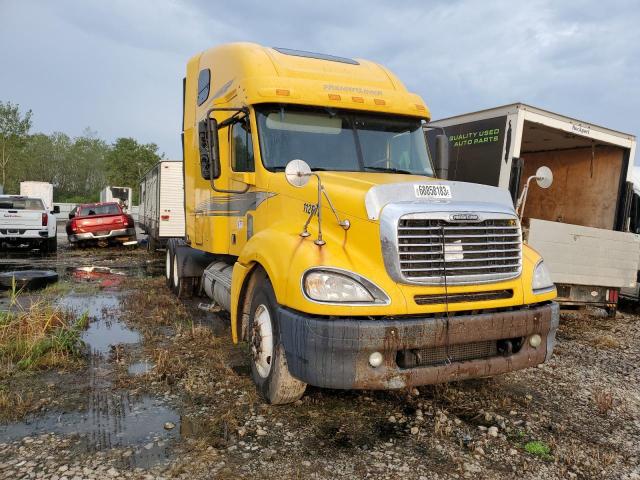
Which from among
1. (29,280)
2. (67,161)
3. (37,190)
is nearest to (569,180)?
(29,280)

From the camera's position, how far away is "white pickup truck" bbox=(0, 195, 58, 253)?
14273mm

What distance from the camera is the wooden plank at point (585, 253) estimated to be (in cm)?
660

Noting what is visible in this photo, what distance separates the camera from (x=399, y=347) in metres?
3.26

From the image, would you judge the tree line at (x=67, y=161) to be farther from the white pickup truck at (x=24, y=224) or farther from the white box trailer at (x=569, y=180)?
the white box trailer at (x=569, y=180)

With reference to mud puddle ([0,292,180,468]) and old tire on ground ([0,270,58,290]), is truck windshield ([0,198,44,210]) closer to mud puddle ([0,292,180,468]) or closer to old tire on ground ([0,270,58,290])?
old tire on ground ([0,270,58,290])

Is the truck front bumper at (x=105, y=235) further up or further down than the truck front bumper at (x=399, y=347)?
further down

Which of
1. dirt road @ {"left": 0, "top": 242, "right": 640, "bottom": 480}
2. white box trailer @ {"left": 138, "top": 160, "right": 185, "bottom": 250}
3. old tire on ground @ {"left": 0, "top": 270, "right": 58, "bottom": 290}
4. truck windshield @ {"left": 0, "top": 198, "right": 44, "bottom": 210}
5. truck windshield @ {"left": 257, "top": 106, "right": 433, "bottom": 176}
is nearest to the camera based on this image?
dirt road @ {"left": 0, "top": 242, "right": 640, "bottom": 480}

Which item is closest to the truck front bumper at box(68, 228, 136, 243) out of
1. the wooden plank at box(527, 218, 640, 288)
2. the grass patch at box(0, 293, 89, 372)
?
the grass patch at box(0, 293, 89, 372)

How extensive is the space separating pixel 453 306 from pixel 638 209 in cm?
802

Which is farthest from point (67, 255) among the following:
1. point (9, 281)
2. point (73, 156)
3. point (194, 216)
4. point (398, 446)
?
point (73, 156)

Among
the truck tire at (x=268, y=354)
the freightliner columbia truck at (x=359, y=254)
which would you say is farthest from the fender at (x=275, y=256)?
the truck tire at (x=268, y=354)

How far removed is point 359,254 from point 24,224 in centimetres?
1403

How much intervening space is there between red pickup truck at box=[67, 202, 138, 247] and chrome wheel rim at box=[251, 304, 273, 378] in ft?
47.3

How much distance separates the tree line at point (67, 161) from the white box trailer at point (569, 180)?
168 feet
